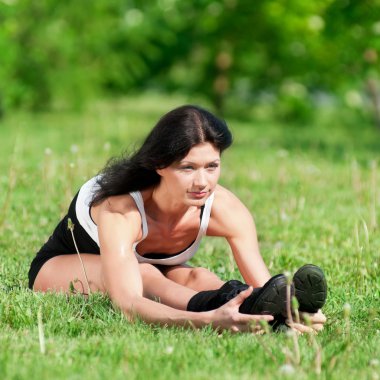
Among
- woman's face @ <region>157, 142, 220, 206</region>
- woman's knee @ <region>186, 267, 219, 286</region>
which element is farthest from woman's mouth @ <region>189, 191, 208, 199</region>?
woman's knee @ <region>186, 267, 219, 286</region>

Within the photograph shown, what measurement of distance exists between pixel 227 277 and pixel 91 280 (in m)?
0.95

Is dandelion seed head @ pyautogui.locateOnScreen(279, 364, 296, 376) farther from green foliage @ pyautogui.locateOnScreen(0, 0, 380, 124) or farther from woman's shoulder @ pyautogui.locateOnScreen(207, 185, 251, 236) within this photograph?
green foliage @ pyautogui.locateOnScreen(0, 0, 380, 124)

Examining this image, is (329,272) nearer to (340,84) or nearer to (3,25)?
(3,25)

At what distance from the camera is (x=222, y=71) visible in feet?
68.3

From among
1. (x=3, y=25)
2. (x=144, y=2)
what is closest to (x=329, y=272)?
(x=3, y=25)

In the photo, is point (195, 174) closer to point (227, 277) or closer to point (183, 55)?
point (227, 277)

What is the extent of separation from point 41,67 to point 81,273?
1471cm

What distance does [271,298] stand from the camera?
3.67 metres

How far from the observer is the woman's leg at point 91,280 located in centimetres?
421

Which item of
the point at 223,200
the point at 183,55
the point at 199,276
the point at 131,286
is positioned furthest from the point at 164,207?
the point at 183,55

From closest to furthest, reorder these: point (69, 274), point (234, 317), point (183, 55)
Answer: point (234, 317) → point (69, 274) → point (183, 55)

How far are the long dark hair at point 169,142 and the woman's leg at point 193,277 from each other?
54cm

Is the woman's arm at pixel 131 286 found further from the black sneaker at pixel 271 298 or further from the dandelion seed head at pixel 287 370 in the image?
the dandelion seed head at pixel 287 370

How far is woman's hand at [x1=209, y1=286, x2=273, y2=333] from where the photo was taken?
144 inches
